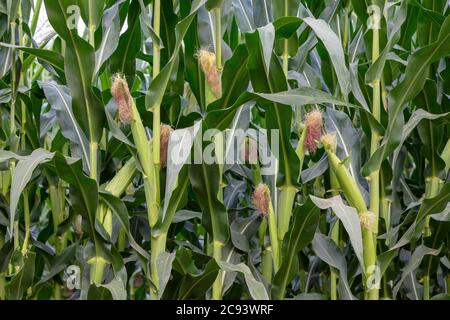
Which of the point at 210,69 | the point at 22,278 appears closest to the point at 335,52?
the point at 210,69

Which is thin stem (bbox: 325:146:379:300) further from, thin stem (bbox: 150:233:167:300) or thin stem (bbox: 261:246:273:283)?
thin stem (bbox: 150:233:167:300)

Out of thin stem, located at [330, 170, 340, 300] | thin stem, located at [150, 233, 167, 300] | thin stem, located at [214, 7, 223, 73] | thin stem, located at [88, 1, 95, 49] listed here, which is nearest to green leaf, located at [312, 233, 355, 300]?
thin stem, located at [330, 170, 340, 300]

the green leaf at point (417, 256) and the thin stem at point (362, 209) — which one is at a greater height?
the thin stem at point (362, 209)

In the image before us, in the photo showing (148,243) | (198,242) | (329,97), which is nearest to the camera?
(329,97)

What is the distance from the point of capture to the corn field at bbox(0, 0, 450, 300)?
1324 mm

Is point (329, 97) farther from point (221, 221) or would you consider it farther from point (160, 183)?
point (160, 183)

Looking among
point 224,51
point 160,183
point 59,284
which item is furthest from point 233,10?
point 59,284

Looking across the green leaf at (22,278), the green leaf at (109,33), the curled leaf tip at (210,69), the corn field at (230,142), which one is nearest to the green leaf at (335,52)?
the corn field at (230,142)

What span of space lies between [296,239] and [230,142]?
0.26 metres

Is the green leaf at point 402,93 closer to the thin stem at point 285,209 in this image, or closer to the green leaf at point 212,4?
the thin stem at point 285,209

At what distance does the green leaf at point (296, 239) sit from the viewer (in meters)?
1.36

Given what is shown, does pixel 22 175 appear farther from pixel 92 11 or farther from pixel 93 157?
pixel 92 11
